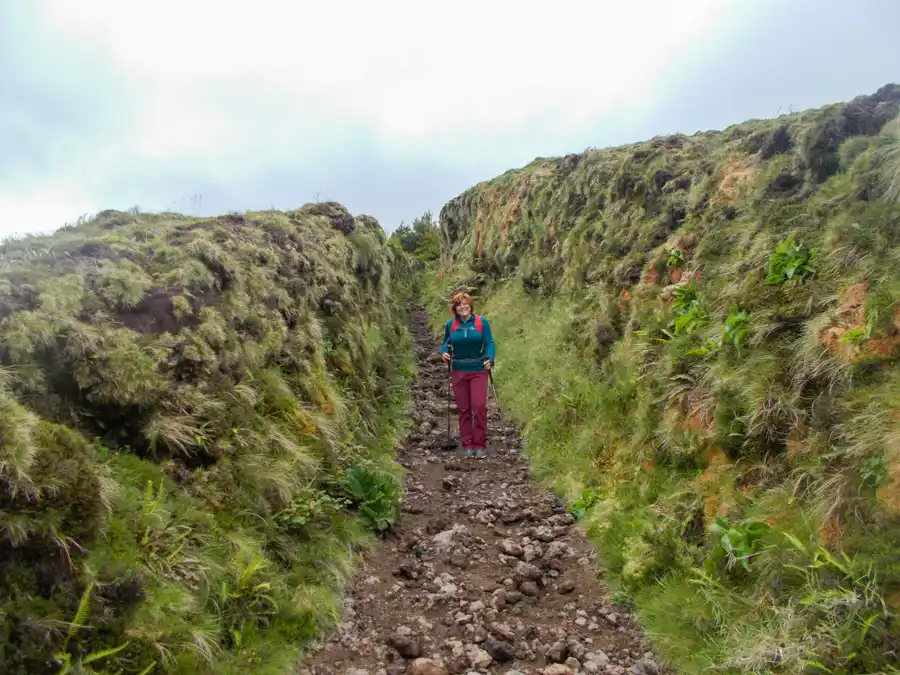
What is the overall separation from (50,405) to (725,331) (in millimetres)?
6955

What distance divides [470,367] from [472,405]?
73 centimetres

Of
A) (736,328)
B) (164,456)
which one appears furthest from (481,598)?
(736,328)

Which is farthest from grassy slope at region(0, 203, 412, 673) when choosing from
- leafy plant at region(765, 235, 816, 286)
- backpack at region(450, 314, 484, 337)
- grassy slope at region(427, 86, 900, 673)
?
leafy plant at region(765, 235, 816, 286)

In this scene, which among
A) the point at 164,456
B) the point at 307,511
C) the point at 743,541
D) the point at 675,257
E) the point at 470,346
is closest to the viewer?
the point at 743,541

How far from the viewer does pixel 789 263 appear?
20.2 feet

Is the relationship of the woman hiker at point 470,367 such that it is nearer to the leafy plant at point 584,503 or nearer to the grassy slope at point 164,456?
the grassy slope at point 164,456

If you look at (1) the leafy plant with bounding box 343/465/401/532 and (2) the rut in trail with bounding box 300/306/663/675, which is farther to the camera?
(1) the leafy plant with bounding box 343/465/401/532

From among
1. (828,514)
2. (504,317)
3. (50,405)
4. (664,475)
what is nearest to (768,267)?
(664,475)

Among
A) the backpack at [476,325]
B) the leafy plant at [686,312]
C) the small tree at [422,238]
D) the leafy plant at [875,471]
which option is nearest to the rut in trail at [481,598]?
the leafy plant at [875,471]

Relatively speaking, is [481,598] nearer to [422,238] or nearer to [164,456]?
[164,456]

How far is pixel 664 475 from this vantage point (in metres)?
6.22

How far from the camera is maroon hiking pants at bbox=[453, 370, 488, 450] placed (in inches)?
390

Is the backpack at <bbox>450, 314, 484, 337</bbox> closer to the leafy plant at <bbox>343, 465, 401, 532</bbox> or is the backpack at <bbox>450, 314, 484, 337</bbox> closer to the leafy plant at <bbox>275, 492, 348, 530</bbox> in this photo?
the leafy plant at <bbox>343, 465, 401, 532</bbox>

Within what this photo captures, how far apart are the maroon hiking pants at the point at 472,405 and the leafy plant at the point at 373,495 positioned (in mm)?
2796
